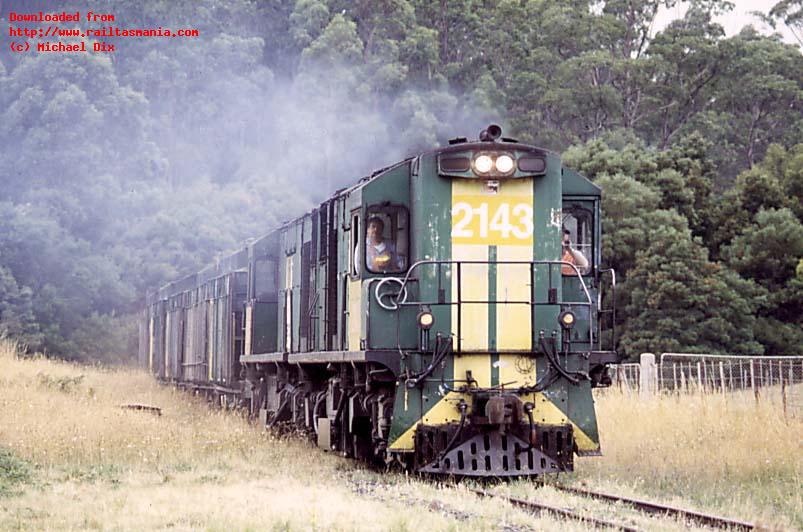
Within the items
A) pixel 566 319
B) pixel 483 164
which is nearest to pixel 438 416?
pixel 566 319

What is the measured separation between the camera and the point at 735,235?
44.5 meters

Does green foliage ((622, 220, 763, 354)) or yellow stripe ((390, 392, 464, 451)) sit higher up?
green foliage ((622, 220, 763, 354))

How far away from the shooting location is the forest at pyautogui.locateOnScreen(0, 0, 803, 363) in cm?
4103

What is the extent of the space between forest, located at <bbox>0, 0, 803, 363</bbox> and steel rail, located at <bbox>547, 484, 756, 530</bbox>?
2588cm

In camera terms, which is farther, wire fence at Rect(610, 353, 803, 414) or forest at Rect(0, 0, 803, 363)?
forest at Rect(0, 0, 803, 363)

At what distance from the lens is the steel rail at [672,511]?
9.59 m

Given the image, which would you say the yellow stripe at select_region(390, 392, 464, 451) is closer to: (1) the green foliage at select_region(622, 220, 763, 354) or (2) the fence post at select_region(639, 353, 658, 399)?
(2) the fence post at select_region(639, 353, 658, 399)

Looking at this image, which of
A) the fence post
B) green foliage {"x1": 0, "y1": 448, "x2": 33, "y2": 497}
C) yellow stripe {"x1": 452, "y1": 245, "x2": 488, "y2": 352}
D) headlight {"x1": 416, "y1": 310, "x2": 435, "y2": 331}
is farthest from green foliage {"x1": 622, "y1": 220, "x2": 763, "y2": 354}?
green foliage {"x1": 0, "y1": 448, "x2": 33, "y2": 497}

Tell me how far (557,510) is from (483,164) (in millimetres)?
4027

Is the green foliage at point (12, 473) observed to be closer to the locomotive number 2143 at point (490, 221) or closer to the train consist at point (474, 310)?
the train consist at point (474, 310)

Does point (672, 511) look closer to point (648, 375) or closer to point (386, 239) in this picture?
point (386, 239)

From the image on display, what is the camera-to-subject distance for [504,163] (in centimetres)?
1277

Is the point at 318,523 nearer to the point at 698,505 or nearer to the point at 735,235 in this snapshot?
the point at 698,505

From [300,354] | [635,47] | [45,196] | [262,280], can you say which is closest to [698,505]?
[300,354]
